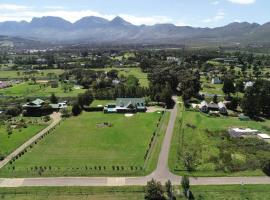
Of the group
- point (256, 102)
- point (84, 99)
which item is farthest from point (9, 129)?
point (256, 102)

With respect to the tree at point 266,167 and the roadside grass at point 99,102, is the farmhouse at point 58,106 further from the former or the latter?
the tree at point 266,167

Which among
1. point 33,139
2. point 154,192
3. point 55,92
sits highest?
point 154,192

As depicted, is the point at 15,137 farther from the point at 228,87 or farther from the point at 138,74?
the point at 138,74

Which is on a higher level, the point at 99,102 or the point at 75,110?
the point at 75,110

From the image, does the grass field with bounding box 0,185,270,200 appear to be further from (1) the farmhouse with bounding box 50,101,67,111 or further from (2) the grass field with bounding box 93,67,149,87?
(2) the grass field with bounding box 93,67,149,87

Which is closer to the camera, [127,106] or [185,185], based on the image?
[185,185]

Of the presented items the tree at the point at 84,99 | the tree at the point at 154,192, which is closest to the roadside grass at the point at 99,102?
the tree at the point at 84,99

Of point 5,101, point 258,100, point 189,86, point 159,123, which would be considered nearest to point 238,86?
Answer: point 189,86

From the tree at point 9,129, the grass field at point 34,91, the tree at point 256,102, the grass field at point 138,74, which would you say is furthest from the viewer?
the grass field at point 138,74
